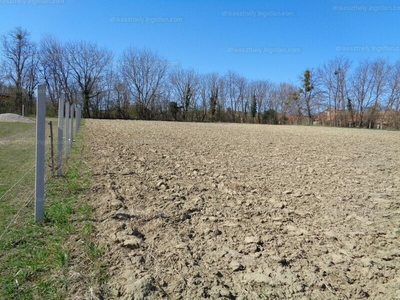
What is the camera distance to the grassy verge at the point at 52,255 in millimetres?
1873

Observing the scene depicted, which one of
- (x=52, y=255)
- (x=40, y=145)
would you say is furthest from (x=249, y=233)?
(x=40, y=145)

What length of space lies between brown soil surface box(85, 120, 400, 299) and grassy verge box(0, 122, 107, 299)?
0.16m

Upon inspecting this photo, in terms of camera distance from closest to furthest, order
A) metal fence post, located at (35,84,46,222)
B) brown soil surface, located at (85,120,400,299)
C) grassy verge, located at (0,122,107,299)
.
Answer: grassy verge, located at (0,122,107,299)
brown soil surface, located at (85,120,400,299)
metal fence post, located at (35,84,46,222)

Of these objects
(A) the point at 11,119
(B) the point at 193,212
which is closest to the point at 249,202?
(B) the point at 193,212

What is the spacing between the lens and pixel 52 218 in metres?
2.96

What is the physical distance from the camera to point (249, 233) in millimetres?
2789

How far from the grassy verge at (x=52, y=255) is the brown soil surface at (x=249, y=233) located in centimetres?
16

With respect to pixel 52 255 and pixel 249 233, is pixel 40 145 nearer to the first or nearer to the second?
pixel 52 255

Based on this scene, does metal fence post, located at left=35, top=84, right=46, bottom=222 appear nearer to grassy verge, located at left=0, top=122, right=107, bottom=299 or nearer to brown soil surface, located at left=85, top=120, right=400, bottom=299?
grassy verge, located at left=0, top=122, right=107, bottom=299

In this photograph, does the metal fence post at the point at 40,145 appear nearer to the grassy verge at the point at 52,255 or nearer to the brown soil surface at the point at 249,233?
the grassy verge at the point at 52,255

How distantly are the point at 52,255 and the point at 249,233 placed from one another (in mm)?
1985

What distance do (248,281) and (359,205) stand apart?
2.50 m

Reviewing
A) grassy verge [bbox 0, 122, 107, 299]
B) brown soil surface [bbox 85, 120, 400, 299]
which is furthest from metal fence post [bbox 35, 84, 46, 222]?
brown soil surface [bbox 85, 120, 400, 299]

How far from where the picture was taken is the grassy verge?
6.15 ft
